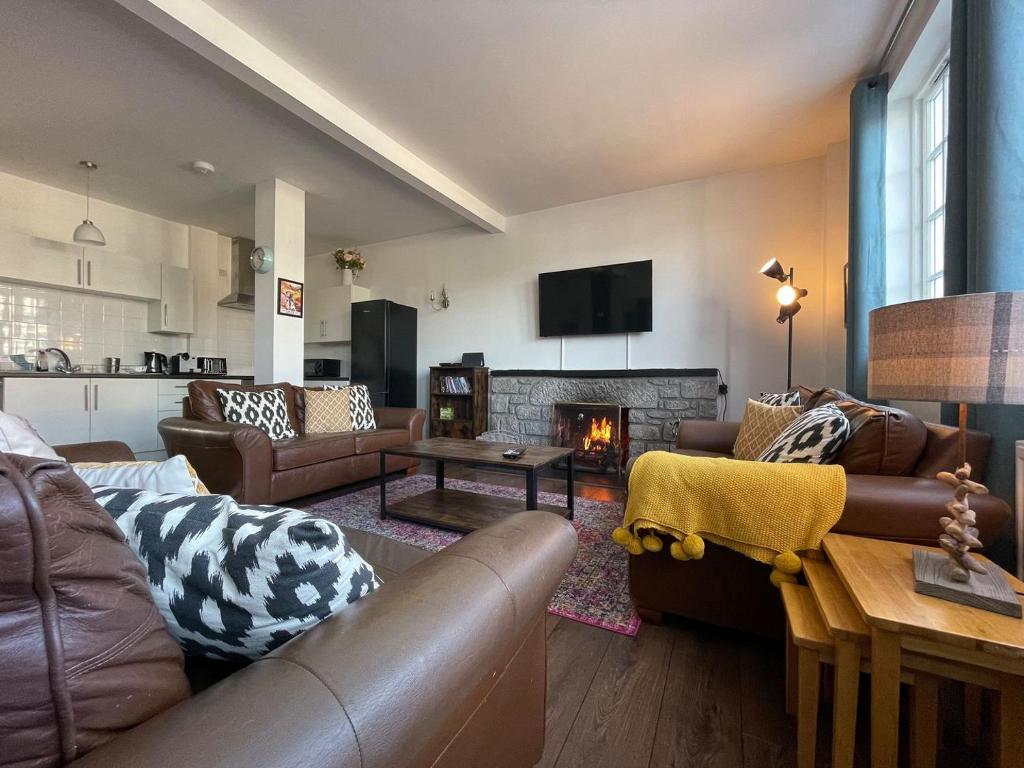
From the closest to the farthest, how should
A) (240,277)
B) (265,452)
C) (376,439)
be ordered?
1. (265,452)
2. (376,439)
3. (240,277)

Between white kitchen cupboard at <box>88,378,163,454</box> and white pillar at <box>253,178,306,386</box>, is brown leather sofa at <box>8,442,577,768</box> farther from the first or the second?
white kitchen cupboard at <box>88,378,163,454</box>

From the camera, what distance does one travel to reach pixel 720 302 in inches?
152

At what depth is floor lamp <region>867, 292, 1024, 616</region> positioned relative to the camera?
80 centimetres

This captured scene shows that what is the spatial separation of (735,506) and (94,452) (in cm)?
206

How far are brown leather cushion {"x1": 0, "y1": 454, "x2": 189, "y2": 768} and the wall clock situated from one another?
3900mm

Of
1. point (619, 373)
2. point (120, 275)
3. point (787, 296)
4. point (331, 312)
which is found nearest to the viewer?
point (787, 296)

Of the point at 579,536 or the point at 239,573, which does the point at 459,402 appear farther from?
the point at 239,573

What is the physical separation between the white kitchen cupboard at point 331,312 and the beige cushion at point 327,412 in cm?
211

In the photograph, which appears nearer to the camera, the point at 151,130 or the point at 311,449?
the point at 311,449

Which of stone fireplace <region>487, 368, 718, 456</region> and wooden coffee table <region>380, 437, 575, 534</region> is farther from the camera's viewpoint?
stone fireplace <region>487, 368, 718, 456</region>

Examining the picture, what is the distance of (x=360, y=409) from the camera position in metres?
3.71

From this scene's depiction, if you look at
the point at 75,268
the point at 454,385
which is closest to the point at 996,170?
the point at 454,385

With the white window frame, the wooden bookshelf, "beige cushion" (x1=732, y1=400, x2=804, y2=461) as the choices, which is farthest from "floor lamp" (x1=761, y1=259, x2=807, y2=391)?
the wooden bookshelf

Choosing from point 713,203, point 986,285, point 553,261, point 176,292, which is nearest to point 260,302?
point 176,292
